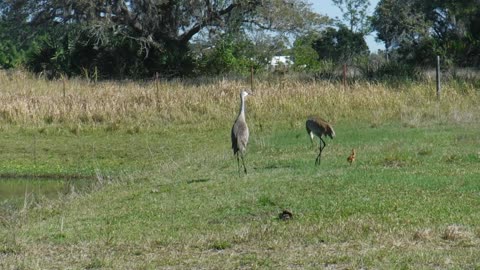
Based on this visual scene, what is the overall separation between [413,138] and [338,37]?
44.4 metres

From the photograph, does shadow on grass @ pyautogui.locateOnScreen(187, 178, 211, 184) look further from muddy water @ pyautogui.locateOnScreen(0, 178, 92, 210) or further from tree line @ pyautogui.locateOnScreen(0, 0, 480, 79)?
tree line @ pyautogui.locateOnScreen(0, 0, 480, 79)

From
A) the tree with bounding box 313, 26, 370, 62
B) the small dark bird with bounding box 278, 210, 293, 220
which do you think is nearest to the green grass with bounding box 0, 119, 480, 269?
the small dark bird with bounding box 278, 210, 293, 220

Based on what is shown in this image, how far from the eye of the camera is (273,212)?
11883 mm

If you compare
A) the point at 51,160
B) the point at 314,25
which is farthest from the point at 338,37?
the point at 51,160

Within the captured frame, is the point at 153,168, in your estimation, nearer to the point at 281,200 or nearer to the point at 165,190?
the point at 165,190

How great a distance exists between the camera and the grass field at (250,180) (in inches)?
375

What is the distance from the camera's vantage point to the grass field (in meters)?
9.52

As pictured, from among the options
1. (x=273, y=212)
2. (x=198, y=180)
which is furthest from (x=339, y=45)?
(x=273, y=212)

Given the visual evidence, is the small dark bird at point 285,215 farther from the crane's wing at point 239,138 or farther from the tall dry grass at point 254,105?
the tall dry grass at point 254,105

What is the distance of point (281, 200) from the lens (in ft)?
40.9

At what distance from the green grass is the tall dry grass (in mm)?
5849

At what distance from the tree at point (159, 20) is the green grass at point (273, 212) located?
2413 centimetres

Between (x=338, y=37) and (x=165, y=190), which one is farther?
(x=338, y=37)

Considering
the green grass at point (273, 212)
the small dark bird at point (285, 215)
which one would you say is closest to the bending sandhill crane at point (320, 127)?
the green grass at point (273, 212)
